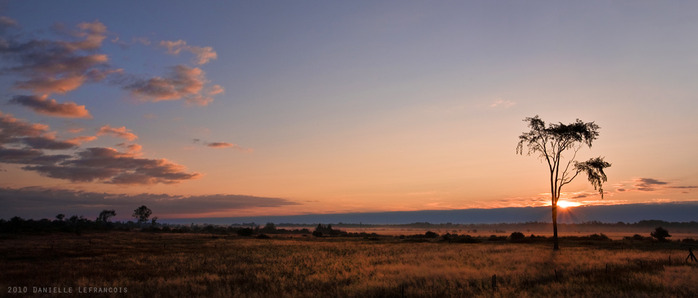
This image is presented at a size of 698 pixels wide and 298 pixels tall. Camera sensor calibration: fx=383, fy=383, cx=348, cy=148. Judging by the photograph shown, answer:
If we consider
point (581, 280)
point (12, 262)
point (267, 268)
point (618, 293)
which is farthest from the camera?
point (12, 262)

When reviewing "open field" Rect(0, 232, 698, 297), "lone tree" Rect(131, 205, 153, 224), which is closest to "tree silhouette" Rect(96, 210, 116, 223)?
"lone tree" Rect(131, 205, 153, 224)

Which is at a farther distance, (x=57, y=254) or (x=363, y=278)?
(x=57, y=254)

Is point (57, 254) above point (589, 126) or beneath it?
beneath

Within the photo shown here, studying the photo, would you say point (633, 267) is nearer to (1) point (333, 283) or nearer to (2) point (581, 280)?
(2) point (581, 280)

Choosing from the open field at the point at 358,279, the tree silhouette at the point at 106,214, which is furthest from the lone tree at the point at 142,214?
the open field at the point at 358,279

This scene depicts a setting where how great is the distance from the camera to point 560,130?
1702 inches

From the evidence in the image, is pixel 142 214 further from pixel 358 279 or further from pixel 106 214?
pixel 358 279

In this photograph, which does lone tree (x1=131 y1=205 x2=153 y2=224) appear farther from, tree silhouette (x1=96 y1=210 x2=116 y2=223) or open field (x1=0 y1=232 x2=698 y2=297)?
open field (x1=0 y1=232 x2=698 y2=297)

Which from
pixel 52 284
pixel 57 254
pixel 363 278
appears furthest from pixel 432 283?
pixel 57 254

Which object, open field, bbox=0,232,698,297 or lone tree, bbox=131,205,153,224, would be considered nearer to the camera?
open field, bbox=0,232,698,297

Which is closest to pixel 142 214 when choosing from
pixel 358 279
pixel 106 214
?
pixel 106 214

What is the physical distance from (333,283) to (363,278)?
2391 millimetres

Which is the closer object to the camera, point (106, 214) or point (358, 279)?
point (358, 279)

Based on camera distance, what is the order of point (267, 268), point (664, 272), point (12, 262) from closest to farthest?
1. point (664, 272)
2. point (267, 268)
3. point (12, 262)
